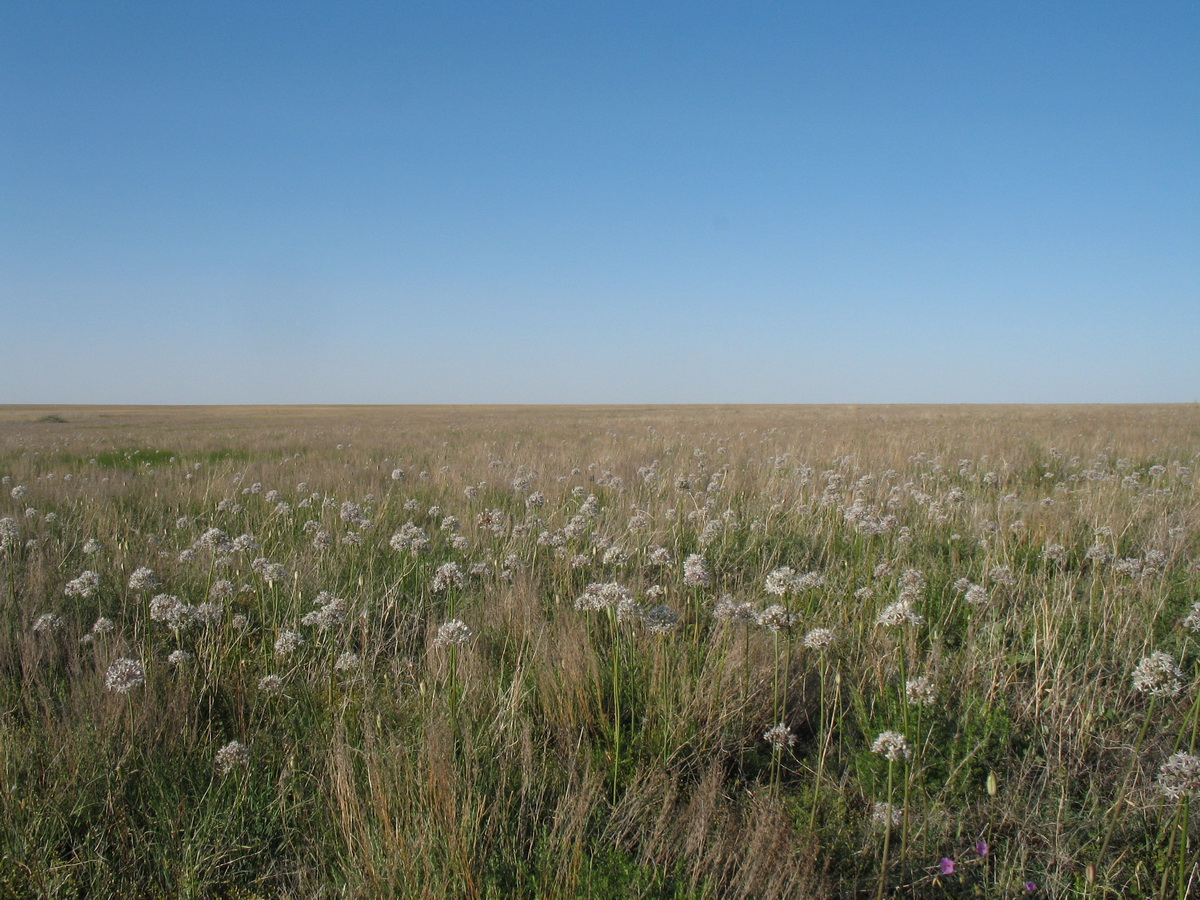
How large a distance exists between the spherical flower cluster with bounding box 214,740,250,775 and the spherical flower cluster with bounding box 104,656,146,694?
0.50 metres

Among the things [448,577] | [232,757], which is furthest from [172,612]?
[448,577]

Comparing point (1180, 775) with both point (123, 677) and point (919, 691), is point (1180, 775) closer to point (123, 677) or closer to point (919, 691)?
point (919, 691)

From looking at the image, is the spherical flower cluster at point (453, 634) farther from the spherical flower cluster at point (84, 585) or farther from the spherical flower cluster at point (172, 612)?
the spherical flower cluster at point (84, 585)

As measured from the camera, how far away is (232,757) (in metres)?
2.31

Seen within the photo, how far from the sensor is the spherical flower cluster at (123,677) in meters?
2.48

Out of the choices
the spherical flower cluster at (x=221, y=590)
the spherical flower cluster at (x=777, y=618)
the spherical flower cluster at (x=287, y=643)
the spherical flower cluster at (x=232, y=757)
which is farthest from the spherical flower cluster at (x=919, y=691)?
the spherical flower cluster at (x=221, y=590)

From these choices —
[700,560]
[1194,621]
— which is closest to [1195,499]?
[1194,621]

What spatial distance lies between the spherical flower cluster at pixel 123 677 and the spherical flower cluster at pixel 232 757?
0.50 meters

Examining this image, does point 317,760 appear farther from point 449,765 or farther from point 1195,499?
point 1195,499

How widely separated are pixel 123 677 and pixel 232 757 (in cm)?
67

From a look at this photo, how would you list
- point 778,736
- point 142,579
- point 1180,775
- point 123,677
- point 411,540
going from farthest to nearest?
point 411,540 → point 142,579 → point 123,677 → point 778,736 → point 1180,775

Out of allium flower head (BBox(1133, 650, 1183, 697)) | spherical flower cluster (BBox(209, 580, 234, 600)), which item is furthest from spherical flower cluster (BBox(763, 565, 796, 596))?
spherical flower cluster (BBox(209, 580, 234, 600))

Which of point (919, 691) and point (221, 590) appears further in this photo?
point (221, 590)

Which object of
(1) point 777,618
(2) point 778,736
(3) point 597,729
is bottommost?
(3) point 597,729
